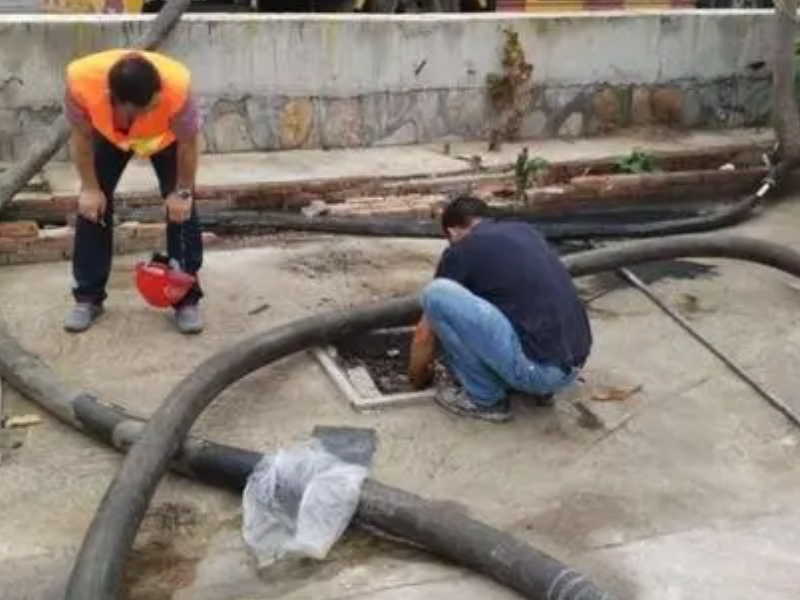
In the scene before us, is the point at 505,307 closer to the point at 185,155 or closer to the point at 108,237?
the point at 185,155

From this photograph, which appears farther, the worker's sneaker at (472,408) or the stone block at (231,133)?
the stone block at (231,133)

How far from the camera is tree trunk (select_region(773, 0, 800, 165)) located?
8586 mm

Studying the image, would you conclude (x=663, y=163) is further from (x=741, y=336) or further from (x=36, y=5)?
(x=36, y=5)

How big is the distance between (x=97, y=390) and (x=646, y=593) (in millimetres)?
2749

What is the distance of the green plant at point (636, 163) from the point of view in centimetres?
905

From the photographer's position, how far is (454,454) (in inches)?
194

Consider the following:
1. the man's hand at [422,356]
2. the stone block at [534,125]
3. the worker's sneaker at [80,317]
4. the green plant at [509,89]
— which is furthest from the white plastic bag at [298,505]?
the stone block at [534,125]

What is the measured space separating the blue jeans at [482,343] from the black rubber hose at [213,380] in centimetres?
61

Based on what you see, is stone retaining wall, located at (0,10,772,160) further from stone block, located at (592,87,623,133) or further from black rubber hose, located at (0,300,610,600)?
black rubber hose, located at (0,300,610,600)

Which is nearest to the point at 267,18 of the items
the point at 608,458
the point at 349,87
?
the point at 349,87

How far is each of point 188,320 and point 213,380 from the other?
1.21m

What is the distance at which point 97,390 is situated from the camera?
5.29 m

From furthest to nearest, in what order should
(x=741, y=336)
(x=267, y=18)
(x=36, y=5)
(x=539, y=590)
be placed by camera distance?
(x=36, y=5) < (x=267, y=18) < (x=741, y=336) < (x=539, y=590)

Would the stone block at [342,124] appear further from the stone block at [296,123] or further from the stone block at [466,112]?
the stone block at [466,112]
